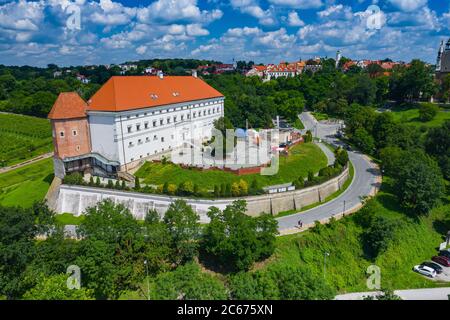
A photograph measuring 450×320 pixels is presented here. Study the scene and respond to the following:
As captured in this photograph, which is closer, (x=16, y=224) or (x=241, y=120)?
(x=16, y=224)

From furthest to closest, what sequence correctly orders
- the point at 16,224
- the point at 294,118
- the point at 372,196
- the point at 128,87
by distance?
the point at 294,118
the point at 128,87
the point at 372,196
the point at 16,224

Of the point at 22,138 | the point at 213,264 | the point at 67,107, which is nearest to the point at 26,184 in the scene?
the point at 67,107

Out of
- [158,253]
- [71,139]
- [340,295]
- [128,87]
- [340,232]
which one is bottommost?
[340,295]

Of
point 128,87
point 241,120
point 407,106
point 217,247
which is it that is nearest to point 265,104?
point 241,120

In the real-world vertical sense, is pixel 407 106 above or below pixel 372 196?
above

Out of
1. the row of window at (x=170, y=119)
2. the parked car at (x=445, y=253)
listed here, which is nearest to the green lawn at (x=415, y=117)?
→ the parked car at (x=445, y=253)

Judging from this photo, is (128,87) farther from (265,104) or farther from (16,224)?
(265,104)

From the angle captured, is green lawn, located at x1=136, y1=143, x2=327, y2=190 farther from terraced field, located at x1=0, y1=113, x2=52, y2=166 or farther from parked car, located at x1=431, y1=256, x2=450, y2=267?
terraced field, located at x1=0, y1=113, x2=52, y2=166
